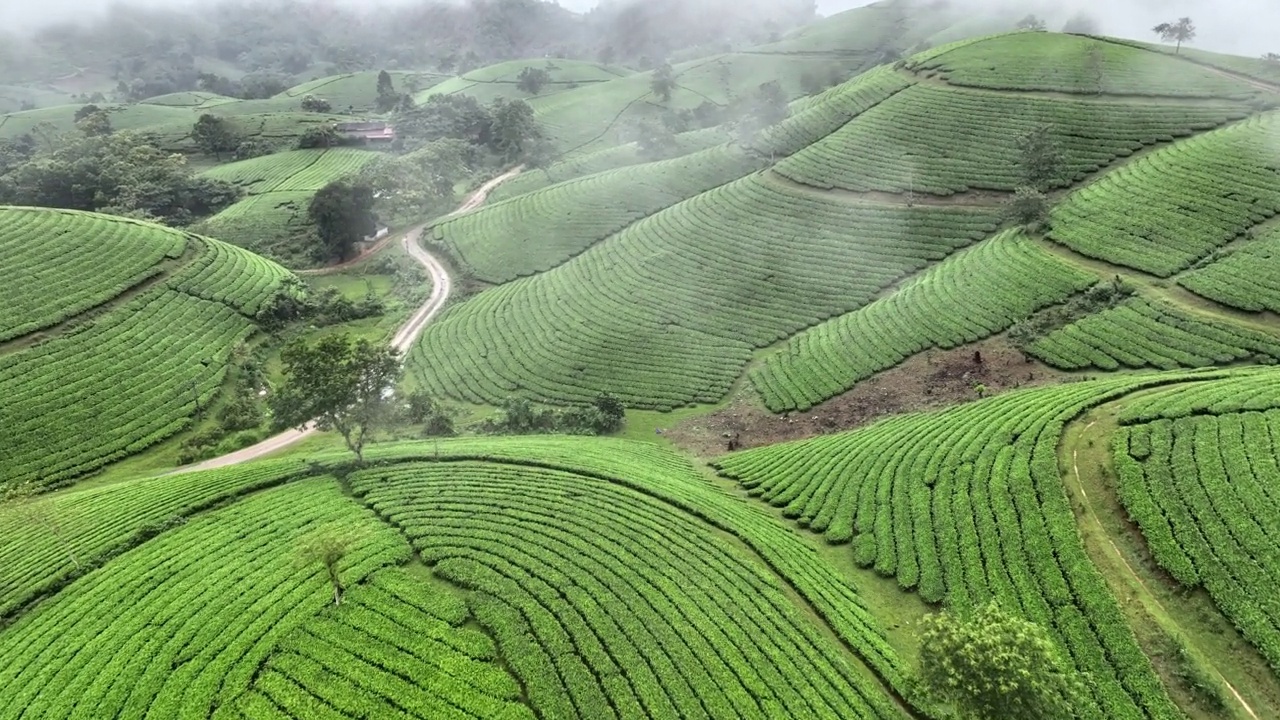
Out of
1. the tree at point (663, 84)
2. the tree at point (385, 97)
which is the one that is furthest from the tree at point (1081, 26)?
the tree at point (385, 97)

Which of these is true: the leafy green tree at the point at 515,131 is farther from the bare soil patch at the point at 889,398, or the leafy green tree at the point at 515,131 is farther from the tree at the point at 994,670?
the tree at the point at 994,670

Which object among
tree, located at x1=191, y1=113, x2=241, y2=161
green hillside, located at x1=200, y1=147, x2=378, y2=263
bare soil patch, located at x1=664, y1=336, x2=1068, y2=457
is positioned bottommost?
bare soil patch, located at x1=664, y1=336, x2=1068, y2=457

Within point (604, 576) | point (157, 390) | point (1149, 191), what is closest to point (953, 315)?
point (1149, 191)

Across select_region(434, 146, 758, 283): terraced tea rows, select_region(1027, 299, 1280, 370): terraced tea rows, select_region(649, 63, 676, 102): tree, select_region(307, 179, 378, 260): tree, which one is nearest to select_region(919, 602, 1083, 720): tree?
select_region(1027, 299, 1280, 370): terraced tea rows

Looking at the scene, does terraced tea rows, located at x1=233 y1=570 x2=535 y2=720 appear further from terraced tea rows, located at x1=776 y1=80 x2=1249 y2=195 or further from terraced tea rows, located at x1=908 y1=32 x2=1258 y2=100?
terraced tea rows, located at x1=908 y1=32 x2=1258 y2=100

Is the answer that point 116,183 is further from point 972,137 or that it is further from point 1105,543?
point 1105,543

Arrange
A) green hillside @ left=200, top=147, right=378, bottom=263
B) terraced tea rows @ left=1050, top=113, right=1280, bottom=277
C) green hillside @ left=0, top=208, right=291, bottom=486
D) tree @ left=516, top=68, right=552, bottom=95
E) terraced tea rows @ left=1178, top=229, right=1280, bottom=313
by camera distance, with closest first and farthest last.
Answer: terraced tea rows @ left=1178, top=229, right=1280, bottom=313, green hillside @ left=0, top=208, right=291, bottom=486, terraced tea rows @ left=1050, top=113, right=1280, bottom=277, green hillside @ left=200, top=147, right=378, bottom=263, tree @ left=516, top=68, right=552, bottom=95
